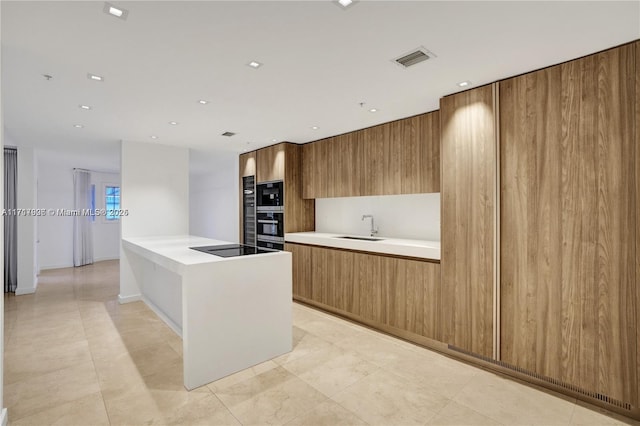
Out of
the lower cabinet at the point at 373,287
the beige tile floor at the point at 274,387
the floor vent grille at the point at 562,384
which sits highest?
the lower cabinet at the point at 373,287

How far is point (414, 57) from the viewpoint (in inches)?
85.8

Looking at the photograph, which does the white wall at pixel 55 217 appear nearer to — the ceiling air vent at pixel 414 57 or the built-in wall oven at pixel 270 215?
the built-in wall oven at pixel 270 215

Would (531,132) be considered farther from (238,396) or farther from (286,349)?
(238,396)

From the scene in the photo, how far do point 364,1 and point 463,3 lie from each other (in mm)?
504

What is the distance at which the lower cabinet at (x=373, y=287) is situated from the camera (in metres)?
3.12

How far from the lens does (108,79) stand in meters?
2.48

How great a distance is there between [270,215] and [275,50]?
3.37 m

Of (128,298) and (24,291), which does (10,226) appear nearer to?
(24,291)

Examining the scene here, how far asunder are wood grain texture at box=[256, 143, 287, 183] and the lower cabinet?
3.99 ft

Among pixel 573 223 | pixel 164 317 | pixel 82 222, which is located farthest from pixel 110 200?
pixel 573 223

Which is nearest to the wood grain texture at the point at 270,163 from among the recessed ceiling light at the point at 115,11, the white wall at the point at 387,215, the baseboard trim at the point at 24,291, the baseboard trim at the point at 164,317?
the white wall at the point at 387,215

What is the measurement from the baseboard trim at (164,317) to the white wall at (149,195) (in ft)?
1.39

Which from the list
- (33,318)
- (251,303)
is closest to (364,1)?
(251,303)

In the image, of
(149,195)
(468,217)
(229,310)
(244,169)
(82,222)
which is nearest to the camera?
(229,310)
